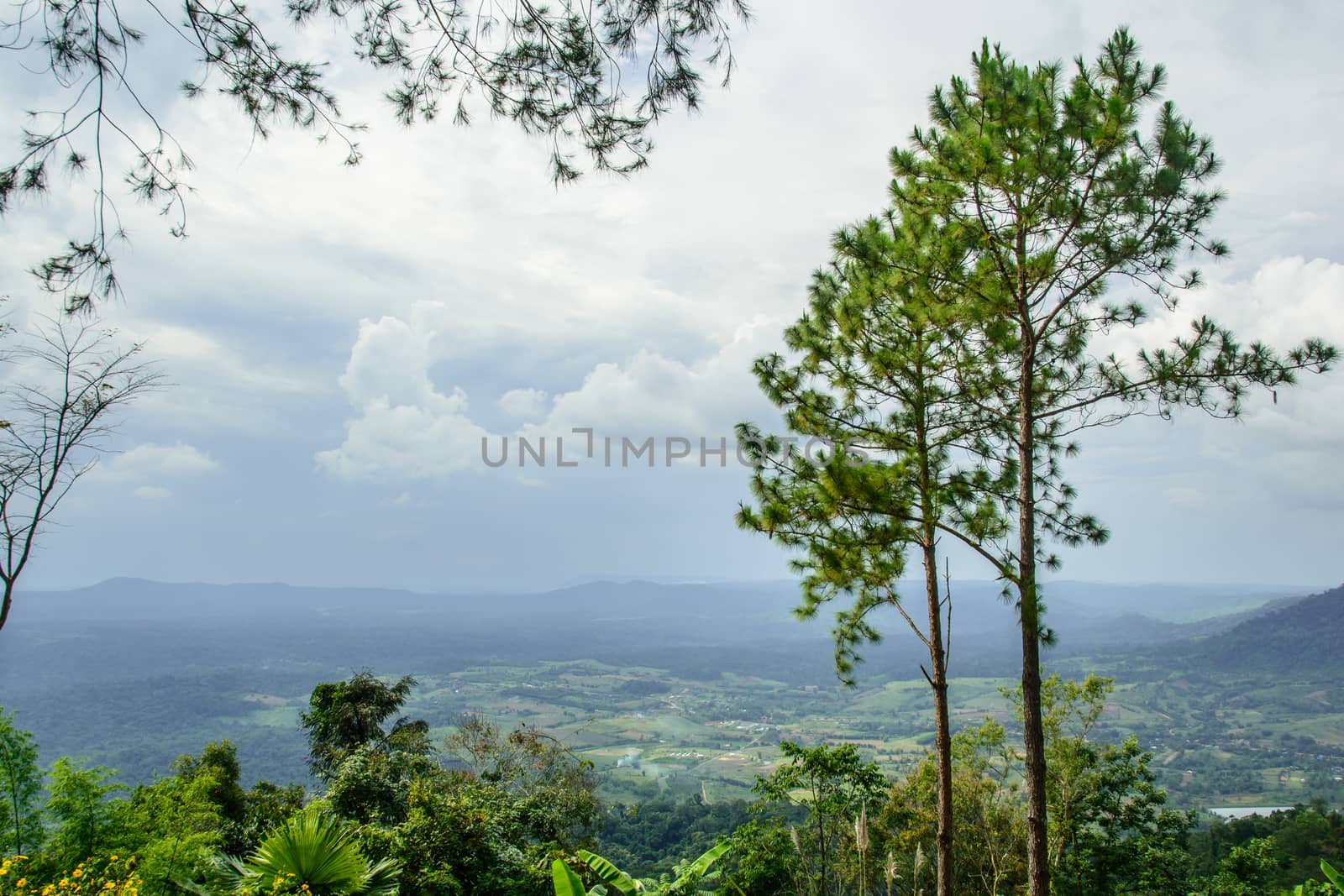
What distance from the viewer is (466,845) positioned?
225 inches

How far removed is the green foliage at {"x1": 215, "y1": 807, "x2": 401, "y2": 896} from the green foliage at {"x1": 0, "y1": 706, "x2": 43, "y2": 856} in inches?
41.3

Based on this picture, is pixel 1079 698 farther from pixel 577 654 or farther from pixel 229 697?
pixel 577 654

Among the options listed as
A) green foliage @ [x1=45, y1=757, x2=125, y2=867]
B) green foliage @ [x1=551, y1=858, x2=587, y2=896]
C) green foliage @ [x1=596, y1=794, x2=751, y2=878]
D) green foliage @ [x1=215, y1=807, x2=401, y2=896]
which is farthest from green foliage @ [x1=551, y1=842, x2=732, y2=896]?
green foliage @ [x1=596, y1=794, x2=751, y2=878]

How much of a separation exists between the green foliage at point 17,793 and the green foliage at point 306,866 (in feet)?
3.44

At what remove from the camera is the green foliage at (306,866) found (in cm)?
436

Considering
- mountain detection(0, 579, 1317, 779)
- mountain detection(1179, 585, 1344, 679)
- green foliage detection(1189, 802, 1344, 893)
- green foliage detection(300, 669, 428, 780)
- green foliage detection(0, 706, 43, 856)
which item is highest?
green foliage detection(0, 706, 43, 856)

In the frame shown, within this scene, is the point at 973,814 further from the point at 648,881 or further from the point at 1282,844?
the point at 1282,844

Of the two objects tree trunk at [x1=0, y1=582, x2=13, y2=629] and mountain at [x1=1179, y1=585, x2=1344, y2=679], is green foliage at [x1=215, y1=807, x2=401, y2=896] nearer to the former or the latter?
tree trunk at [x1=0, y1=582, x2=13, y2=629]

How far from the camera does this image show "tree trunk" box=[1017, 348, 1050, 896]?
4699 millimetres

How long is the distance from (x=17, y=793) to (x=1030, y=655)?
645 cm

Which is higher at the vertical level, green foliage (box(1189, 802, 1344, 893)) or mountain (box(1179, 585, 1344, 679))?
green foliage (box(1189, 802, 1344, 893))

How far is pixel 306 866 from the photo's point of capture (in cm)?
438

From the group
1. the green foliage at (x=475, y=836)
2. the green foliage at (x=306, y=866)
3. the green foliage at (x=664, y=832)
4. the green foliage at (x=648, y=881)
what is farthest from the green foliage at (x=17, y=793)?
the green foliage at (x=664, y=832)

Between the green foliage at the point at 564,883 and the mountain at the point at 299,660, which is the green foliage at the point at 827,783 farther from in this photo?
the green foliage at the point at 564,883
